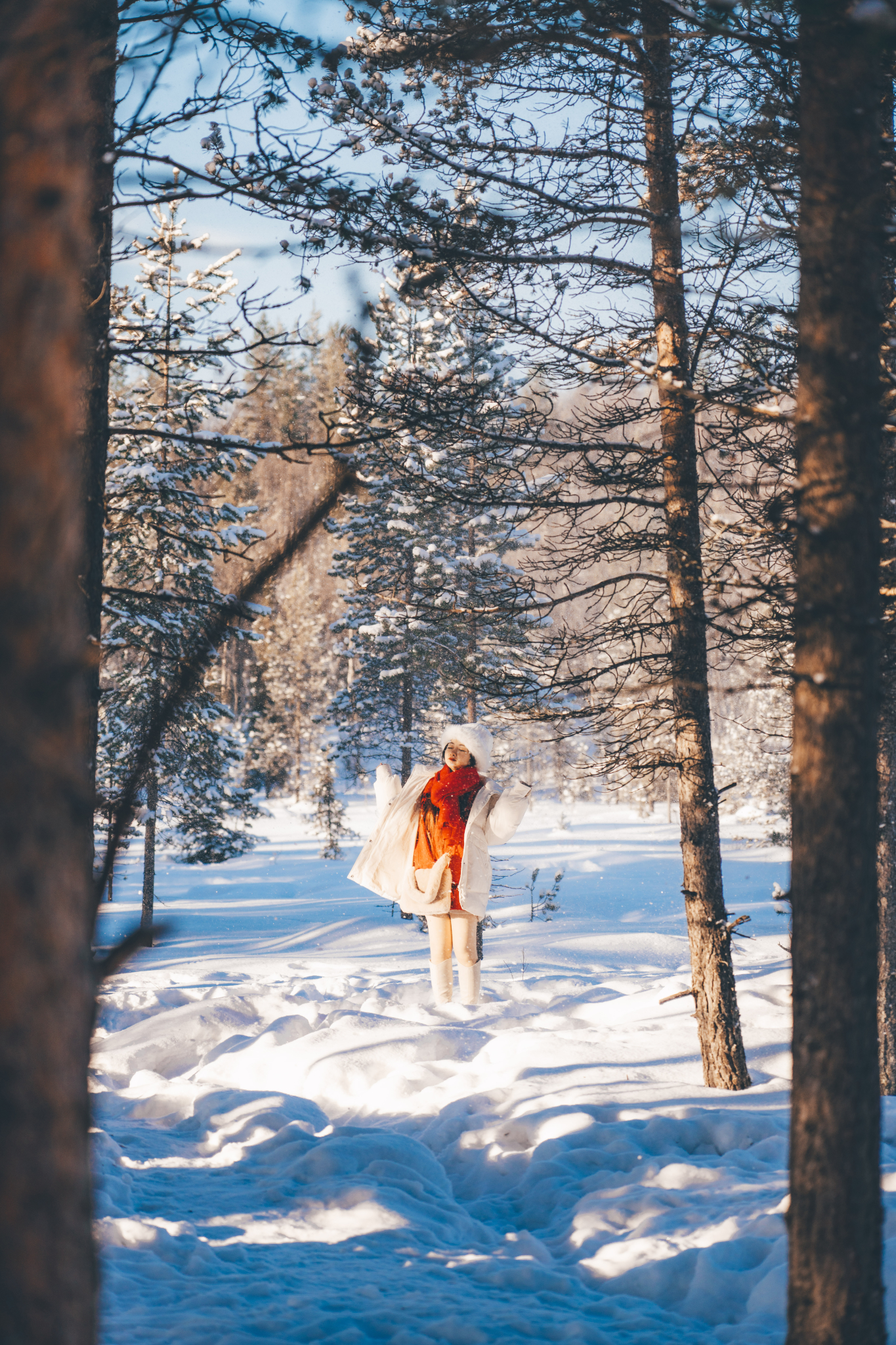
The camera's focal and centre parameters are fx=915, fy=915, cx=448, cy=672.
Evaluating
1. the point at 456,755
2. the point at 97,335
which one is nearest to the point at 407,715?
the point at 456,755

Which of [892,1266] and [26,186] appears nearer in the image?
[26,186]

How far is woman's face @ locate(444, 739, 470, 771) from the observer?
809 centimetres

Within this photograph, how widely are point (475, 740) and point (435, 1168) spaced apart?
3904 mm

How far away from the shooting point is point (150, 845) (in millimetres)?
16703

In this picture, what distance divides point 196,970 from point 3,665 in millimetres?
12394

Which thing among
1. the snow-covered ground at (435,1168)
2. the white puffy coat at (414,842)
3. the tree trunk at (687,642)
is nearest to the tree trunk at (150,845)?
the snow-covered ground at (435,1168)

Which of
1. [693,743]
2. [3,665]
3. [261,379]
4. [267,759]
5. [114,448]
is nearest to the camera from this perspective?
[3,665]

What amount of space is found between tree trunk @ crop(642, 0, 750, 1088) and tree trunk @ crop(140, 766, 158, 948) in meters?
11.2

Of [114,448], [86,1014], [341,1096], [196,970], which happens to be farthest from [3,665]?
[114,448]

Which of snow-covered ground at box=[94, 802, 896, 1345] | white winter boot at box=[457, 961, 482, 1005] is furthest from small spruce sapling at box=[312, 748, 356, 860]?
white winter boot at box=[457, 961, 482, 1005]

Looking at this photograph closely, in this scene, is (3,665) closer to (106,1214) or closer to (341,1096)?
(106,1214)

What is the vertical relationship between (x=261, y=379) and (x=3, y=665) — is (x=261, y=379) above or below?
above

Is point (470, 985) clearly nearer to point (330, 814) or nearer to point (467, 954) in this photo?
point (467, 954)

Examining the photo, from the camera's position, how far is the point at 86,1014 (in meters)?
1.47
